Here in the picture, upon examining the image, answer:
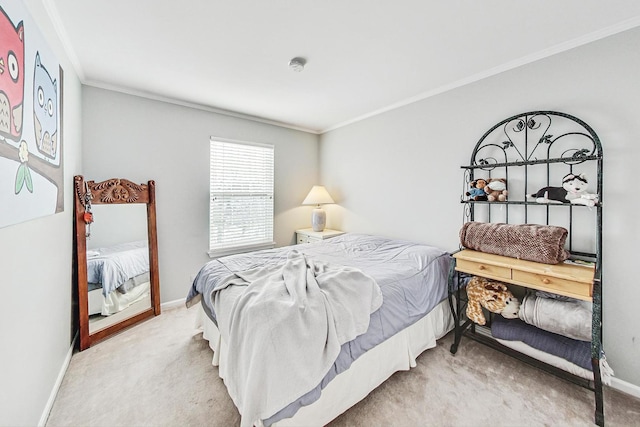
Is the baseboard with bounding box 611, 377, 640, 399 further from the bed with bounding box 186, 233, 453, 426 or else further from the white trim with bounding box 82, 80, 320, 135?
the white trim with bounding box 82, 80, 320, 135

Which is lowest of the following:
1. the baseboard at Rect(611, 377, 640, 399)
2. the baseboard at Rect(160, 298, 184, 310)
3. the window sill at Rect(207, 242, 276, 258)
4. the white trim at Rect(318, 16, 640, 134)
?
the baseboard at Rect(611, 377, 640, 399)

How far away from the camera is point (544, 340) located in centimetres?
176

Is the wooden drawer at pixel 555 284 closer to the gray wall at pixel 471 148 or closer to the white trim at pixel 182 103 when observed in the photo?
the gray wall at pixel 471 148

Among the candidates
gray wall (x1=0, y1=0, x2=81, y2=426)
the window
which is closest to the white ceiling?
gray wall (x1=0, y1=0, x2=81, y2=426)

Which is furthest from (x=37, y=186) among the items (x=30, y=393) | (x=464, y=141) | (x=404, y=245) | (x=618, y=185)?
(x=618, y=185)

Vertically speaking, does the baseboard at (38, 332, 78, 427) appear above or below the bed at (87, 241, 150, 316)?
below

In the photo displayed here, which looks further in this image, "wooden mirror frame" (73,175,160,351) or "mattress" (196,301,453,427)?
"wooden mirror frame" (73,175,160,351)

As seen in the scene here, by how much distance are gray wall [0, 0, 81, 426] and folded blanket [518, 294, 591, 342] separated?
284 centimetres

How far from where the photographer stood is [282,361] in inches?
47.5

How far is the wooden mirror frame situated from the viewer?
2.16 meters

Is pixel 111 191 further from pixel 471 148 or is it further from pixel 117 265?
pixel 471 148

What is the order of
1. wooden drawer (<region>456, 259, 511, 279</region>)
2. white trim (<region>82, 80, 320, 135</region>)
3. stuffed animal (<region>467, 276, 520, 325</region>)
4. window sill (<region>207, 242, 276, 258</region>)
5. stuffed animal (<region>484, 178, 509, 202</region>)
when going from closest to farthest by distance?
wooden drawer (<region>456, 259, 511, 279</region>)
stuffed animal (<region>467, 276, 520, 325</region>)
stuffed animal (<region>484, 178, 509, 202</region>)
white trim (<region>82, 80, 320, 135</region>)
window sill (<region>207, 242, 276, 258</region>)

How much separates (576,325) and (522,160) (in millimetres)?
1248

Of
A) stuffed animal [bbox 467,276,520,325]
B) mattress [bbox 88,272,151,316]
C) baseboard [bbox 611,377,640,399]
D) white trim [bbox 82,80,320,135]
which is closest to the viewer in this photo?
baseboard [bbox 611,377,640,399]
